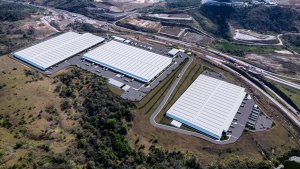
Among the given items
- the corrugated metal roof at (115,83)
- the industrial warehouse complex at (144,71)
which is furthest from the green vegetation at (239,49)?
the corrugated metal roof at (115,83)

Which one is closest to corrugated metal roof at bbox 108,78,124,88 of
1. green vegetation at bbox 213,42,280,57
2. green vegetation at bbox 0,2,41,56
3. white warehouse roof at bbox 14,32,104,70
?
white warehouse roof at bbox 14,32,104,70

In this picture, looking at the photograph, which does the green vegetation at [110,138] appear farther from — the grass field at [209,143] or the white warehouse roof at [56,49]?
the white warehouse roof at [56,49]

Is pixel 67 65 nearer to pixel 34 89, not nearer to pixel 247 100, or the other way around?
pixel 34 89

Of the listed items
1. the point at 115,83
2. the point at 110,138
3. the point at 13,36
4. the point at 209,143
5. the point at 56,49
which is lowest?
the point at 13,36

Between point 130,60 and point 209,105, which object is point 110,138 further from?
point 130,60

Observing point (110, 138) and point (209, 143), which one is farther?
point (209, 143)

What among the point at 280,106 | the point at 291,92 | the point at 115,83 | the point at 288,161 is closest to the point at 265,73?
the point at 291,92
